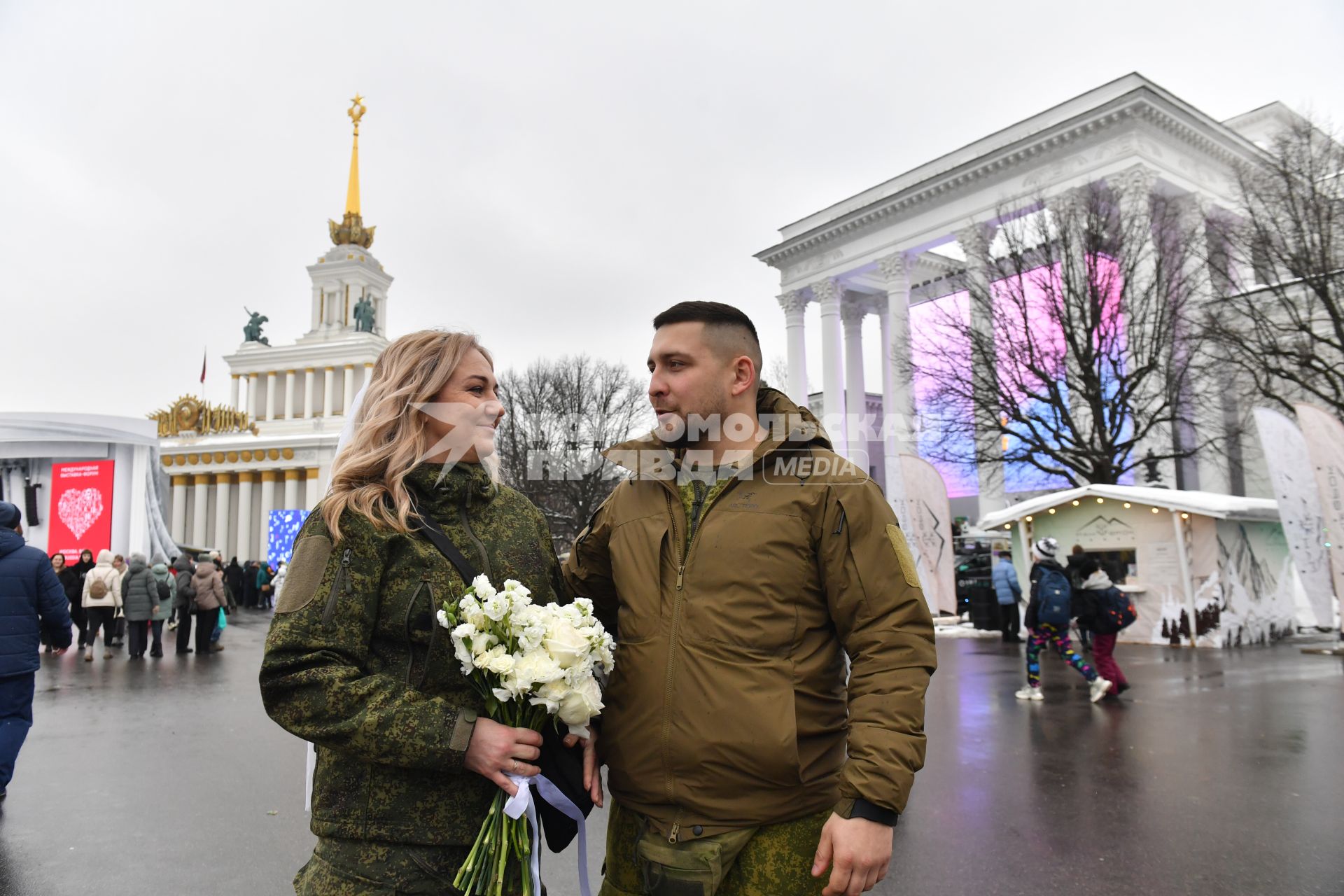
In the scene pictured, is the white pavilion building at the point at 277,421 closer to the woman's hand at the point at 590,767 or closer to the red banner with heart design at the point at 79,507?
the red banner with heart design at the point at 79,507

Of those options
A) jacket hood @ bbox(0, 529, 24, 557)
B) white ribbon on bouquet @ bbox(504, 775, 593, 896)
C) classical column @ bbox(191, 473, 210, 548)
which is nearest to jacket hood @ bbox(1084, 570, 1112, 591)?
white ribbon on bouquet @ bbox(504, 775, 593, 896)

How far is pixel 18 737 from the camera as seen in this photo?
20.8 ft

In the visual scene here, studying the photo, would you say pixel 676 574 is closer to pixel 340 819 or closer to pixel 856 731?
pixel 856 731

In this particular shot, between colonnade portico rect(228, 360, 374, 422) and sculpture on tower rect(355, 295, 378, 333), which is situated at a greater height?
sculpture on tower rect(355, 295, 378, 333)

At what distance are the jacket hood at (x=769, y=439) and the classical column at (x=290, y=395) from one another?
241ft

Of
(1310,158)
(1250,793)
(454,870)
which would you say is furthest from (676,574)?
(1310,158)

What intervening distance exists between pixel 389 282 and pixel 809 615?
268 feet

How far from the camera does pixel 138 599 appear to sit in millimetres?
15781

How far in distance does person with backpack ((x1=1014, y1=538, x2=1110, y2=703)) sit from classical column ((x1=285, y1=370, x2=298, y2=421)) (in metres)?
68.5

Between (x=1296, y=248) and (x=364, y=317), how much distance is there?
216ft

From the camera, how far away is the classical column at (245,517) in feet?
210

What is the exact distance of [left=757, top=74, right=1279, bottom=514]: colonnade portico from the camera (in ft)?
103

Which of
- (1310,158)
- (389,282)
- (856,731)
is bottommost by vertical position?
(856,731)

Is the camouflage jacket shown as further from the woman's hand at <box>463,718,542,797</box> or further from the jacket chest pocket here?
the jacket chest pocket
